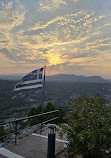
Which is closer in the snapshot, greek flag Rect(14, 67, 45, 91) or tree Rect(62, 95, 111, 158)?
tree Rect(62, 95, 111, 158)

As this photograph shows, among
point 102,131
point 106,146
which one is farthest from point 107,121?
point 106,146

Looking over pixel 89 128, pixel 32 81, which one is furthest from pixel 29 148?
pixel 32 81

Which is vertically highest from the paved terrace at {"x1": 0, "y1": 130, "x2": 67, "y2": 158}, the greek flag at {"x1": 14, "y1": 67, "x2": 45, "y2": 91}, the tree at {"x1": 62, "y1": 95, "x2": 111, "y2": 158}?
the greek flag at {"x1": 14, "y1": 67, "x2": 45, "y2": 91}

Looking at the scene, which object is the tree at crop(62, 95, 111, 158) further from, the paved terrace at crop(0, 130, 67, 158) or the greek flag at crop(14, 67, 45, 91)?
the greek flag at crop(14, 67, 45, 91)

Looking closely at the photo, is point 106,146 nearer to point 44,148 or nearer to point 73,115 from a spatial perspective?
point 73,115

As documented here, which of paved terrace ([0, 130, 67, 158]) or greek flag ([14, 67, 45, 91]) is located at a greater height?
greek flag ([14, 67, 45, 91])

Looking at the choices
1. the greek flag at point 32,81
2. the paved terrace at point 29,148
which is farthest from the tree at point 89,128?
the greek flag at point 32,81

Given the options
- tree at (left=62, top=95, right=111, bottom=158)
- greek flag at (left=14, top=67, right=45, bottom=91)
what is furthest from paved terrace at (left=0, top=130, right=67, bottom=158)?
greek flag at (left=14, top=67, right=45, bottom=91)
